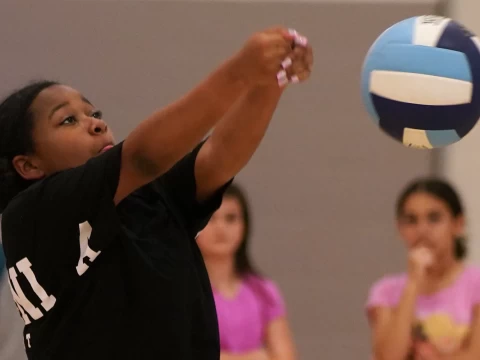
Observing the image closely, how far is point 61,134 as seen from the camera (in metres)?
1.34

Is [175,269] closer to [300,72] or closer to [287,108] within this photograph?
[300,72]

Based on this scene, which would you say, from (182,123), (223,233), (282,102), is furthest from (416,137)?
(282,102)

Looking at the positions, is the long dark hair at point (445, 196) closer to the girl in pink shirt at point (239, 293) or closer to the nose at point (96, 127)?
the girl in pink shirt at point (239, 293)

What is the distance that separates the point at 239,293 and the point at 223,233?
19 centimetres

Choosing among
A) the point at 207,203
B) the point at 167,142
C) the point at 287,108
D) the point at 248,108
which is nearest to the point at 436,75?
the point at 248,108

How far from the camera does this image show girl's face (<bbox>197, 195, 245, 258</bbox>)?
241cm

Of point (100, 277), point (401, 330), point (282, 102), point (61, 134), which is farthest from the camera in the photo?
point (282, 102)

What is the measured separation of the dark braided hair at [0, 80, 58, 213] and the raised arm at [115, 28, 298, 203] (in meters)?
0.30

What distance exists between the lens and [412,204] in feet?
7.87

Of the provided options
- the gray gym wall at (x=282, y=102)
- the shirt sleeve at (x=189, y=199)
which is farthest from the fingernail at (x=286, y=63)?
the gray gym wall at (x=282, y=102)

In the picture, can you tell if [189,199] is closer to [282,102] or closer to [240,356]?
[240,356]

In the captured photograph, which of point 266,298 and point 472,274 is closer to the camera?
point 472,274

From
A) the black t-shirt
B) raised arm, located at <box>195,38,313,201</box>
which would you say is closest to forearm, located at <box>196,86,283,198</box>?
raised arm, located at <box>195,38,313,201</box>

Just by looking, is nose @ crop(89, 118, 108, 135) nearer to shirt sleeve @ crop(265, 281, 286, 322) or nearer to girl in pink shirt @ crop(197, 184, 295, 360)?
girl in pink shirt @ crop(197, 184, 295, 360)
